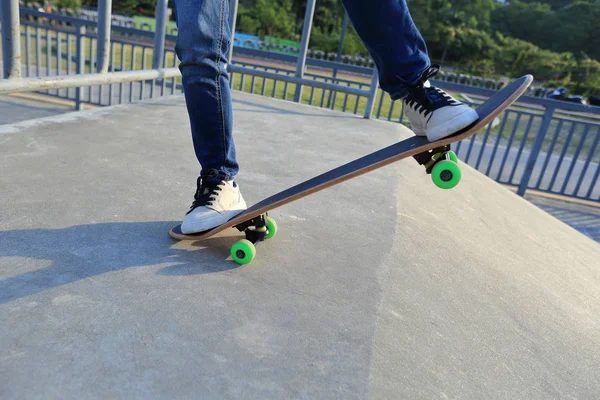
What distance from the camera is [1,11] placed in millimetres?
2361

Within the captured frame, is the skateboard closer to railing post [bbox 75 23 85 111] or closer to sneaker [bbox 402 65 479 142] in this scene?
sneaker [bbox 402 65 479 142]

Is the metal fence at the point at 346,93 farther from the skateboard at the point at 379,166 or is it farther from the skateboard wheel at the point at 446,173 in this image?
the skateboard wheel at the point at 446,173

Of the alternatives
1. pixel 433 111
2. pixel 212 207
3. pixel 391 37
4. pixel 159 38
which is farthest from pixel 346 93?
pixel 212 207

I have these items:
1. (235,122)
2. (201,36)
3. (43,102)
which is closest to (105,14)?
(235,122)

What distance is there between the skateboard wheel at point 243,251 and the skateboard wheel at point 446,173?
68cm

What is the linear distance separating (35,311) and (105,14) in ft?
8.48

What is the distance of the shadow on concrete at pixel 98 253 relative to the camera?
132 cm

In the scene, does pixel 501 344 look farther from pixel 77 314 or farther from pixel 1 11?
pixel 1 11

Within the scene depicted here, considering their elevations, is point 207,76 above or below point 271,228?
above

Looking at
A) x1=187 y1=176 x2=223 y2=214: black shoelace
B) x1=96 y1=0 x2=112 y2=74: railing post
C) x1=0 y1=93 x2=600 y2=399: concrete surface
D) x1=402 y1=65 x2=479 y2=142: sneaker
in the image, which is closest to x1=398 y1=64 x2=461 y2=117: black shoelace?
x1=402 y1=65 x2=479 y2=142: sneaker

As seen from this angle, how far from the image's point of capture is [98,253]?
4.92 ft

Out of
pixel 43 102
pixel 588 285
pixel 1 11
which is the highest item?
pixel 1 11

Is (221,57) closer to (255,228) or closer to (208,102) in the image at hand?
(208,102)

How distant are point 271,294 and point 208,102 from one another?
72cm
